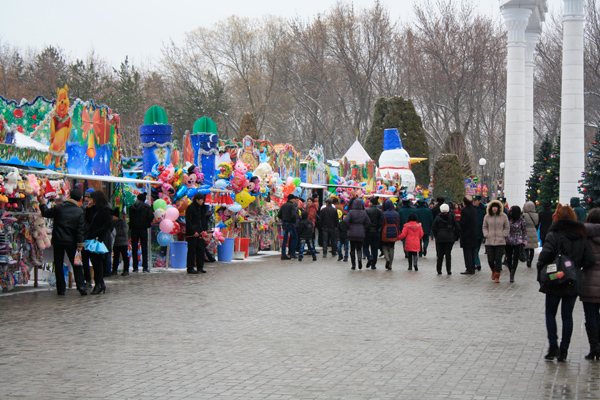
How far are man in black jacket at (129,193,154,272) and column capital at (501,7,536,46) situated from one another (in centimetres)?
1847

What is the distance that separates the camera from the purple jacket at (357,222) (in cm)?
1705

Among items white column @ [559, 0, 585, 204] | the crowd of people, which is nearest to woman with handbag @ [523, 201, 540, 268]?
the crowd of people

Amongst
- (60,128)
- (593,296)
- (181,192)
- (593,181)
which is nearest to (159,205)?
(181,192)

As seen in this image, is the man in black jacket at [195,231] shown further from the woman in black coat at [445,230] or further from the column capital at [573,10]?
the column capital at [573,10]

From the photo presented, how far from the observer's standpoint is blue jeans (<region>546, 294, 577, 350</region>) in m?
7.45

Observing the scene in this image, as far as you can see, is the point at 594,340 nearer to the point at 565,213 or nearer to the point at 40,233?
the point at 565,213

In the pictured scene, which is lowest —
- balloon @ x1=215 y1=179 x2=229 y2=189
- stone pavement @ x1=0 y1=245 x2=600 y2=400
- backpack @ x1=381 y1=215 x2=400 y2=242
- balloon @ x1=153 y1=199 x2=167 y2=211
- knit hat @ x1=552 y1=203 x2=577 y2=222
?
stone pavement @ x1=0 y1=245 x2=600 y2=400

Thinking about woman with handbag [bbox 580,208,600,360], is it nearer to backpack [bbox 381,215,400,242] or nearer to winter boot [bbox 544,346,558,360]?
winter boot [bbox 544,346,558,360]

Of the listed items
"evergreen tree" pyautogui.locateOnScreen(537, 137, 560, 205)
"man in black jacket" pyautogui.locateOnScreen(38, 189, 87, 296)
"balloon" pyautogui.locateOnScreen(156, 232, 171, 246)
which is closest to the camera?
"man in black jacket" pyautogui.locateOnScreen(38, 189, 87, 296)

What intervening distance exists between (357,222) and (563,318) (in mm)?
9621

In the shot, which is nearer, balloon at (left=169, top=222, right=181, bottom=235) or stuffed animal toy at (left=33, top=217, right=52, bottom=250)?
stuffed animal toy at (left=33, top=217, right=52, bottom=250)

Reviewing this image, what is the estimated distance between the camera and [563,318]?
756 cm

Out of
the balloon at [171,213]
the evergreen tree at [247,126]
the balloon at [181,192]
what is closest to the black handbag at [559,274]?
the balloon at [171,213]

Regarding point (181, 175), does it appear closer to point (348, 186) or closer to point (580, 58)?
point (348, 186)
